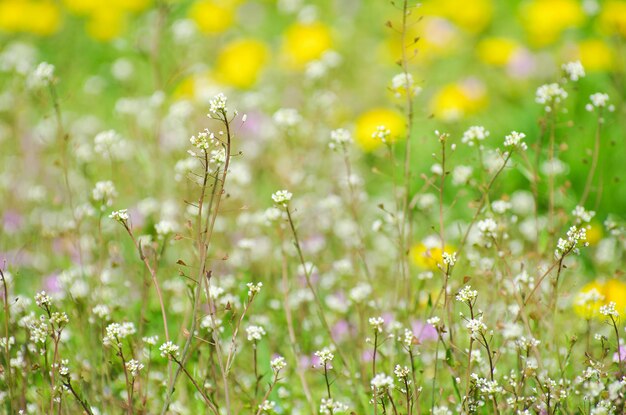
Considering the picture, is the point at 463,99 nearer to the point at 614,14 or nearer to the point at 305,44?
the point at 614,14

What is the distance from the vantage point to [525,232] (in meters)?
3.25

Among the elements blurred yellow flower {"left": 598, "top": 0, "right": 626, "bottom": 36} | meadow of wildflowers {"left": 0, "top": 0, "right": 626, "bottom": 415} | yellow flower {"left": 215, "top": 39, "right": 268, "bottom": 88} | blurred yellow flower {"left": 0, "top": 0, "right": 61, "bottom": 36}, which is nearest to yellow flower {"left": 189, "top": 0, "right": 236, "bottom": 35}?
meadow of wildflowers {"left": 0, "top": 0, "right": 626, "bottom": 415}

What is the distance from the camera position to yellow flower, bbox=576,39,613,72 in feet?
14.8

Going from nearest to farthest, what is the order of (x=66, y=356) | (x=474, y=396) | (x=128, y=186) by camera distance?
(x=474, y=396) < (x=66, y=356) < (x=128, y=186)

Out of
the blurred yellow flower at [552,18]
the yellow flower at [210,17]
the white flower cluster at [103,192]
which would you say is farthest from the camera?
the yellow flower at [210,17]

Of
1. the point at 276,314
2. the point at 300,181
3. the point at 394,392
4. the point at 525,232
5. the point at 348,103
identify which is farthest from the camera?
the point at 348,103

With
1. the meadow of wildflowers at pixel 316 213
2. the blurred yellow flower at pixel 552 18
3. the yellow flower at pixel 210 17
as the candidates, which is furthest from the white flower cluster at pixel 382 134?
the yellow flower at pixel 210 17

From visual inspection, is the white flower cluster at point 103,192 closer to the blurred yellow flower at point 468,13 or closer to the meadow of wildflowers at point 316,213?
the meadow of wildflowers at point 316,213

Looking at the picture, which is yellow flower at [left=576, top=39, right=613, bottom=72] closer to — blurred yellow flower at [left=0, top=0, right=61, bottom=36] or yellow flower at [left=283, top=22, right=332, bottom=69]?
yellow flower at [left=283, top=22, right=332, bottom=69]

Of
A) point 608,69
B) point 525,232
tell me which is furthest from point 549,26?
point 525,232

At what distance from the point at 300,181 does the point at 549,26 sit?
2.59m

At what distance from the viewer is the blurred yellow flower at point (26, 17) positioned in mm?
6387

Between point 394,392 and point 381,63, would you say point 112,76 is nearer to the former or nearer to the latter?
point 381,63

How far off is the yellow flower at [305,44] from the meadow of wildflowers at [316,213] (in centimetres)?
3
